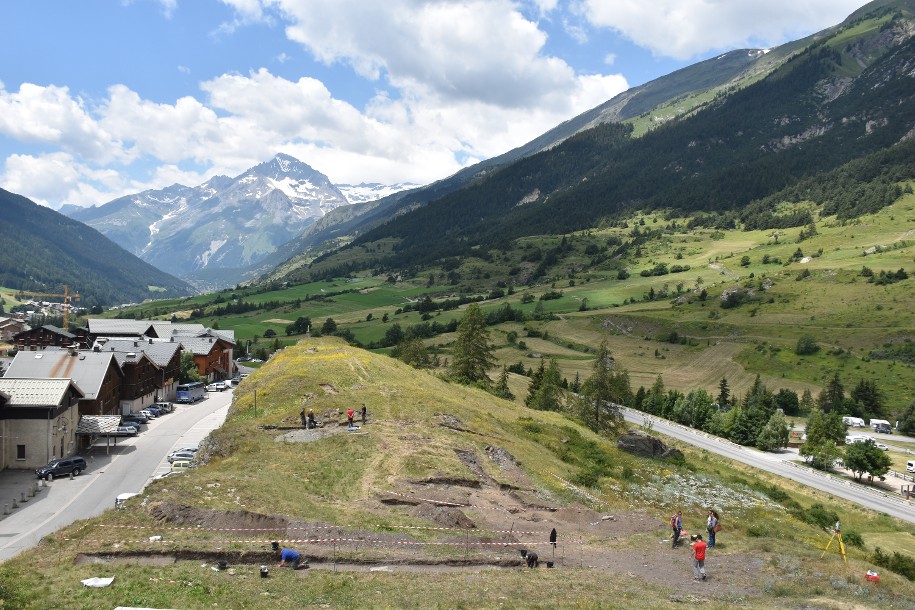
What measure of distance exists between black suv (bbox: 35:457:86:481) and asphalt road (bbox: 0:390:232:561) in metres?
0.88

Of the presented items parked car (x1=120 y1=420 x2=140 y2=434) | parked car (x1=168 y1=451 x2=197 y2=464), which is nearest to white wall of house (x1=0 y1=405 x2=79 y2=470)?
parked car (x1=168 y1=451 x2=197 y2=464)

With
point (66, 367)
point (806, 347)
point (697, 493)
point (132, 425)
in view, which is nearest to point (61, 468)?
point (132, 425)

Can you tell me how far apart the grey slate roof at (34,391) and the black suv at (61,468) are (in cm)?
637

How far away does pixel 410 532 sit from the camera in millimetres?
30000

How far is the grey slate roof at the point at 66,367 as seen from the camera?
74.8m

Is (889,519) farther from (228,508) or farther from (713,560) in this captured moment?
(228,508)

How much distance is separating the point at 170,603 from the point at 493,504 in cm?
2075

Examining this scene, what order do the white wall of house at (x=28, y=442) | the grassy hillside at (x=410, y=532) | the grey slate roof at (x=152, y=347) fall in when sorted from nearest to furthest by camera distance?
the grassy hillside at (x=410, y=532) < the white wall of house at (x=28, y=442) < the grey slate roof at (x=152, y=347)

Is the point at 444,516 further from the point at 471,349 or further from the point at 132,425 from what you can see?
the point at 471,349

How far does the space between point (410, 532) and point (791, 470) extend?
3886 inches

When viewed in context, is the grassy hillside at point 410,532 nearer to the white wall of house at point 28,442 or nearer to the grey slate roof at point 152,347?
the white wall of house at point 28,442

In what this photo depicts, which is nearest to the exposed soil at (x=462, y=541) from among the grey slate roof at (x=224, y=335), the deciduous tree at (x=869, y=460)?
the deciduous tree at (x=869, y=460)

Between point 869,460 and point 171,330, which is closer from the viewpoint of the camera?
point 869,460

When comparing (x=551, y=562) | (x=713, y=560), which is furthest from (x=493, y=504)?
(x=713, y=560)
